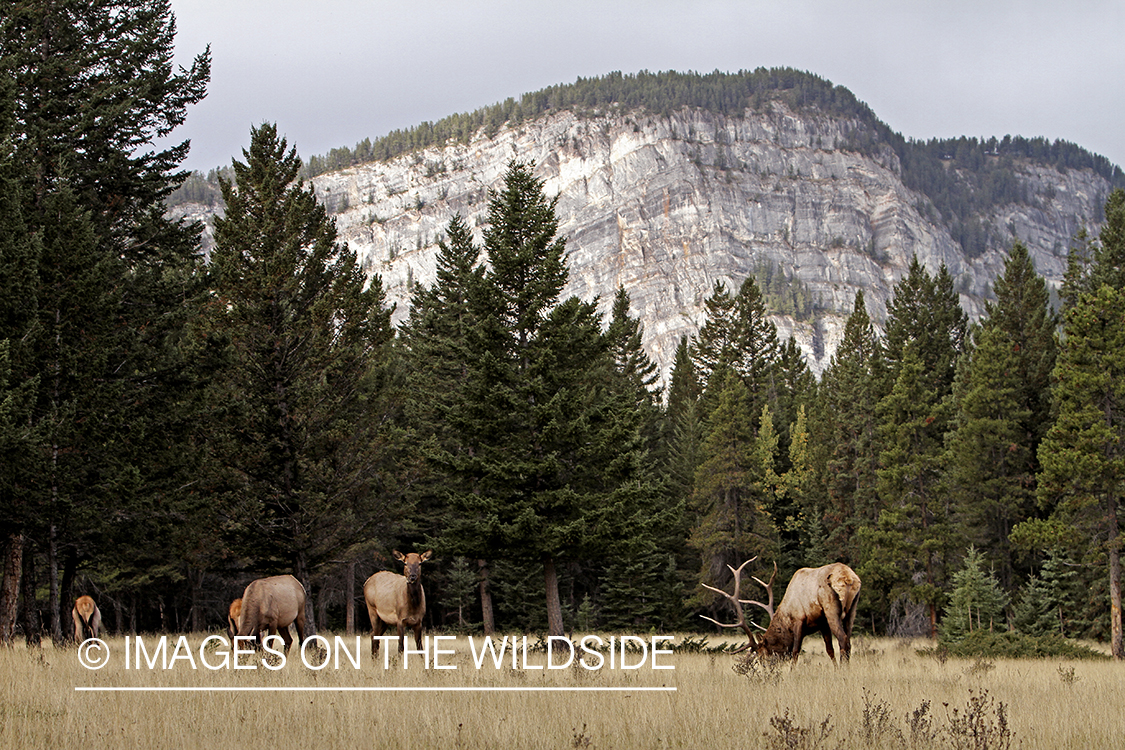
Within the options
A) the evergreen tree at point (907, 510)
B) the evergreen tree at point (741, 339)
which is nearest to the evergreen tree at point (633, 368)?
the evergreen tree at point (741, 339)

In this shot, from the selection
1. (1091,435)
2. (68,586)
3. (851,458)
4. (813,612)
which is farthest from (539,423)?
(851,458)

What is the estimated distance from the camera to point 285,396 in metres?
22.0

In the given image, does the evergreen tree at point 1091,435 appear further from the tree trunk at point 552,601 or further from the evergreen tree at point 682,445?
the evergreen tree at point 682,445

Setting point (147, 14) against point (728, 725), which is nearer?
point (728, 725)

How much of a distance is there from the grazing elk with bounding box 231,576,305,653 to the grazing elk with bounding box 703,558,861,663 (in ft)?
25.1

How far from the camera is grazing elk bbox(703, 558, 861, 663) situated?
13.9 meters

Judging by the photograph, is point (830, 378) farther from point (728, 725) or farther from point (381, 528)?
point (728, 725)

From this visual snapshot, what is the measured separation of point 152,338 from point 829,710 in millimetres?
15954

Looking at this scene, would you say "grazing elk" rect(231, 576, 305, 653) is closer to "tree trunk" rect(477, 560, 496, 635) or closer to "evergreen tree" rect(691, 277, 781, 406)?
"tree trunk" rect(477, 560, 496, 635)

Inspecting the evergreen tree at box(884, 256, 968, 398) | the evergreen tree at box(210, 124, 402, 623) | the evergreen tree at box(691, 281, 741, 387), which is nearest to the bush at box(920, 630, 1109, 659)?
the evergreen tree at box(210, 124, 402, 623)

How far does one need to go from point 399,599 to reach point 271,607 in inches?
89.5

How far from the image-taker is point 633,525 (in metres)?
20.9

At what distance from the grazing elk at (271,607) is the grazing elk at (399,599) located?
4.20 ft

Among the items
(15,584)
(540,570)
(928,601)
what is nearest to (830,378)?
(928,601)
